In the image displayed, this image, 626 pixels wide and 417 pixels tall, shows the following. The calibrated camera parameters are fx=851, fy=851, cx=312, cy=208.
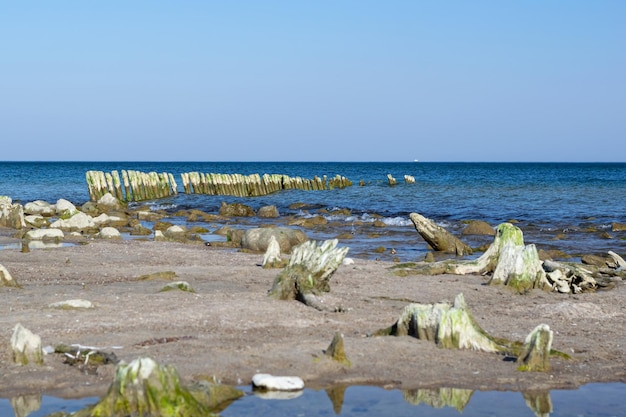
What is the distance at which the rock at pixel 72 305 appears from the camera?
10844 millimetres

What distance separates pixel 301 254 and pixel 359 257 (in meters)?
7.81

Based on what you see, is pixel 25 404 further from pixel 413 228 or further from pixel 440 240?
pixel 413 228

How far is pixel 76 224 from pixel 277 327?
1762cm

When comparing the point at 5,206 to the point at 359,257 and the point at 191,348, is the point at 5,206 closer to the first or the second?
the point at 359,257

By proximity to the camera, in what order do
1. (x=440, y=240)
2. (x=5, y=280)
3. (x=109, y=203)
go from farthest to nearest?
1. (x=109, y=203)
2. (x=440, y=240)
3. (x=5, y=280)

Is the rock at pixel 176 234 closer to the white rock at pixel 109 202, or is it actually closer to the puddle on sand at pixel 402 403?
the white rock at pixel 109 202

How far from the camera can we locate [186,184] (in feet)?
171

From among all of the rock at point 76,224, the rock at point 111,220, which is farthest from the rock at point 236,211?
the rock at point 76,224

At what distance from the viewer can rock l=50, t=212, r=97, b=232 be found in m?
26.1

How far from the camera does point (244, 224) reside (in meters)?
30.7

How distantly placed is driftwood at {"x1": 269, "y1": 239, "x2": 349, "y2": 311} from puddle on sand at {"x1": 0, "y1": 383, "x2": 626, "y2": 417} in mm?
3696

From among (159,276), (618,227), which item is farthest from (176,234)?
(618,227)

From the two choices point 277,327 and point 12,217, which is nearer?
point 277,327

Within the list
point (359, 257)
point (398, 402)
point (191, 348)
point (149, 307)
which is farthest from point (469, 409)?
point (359, 257)
